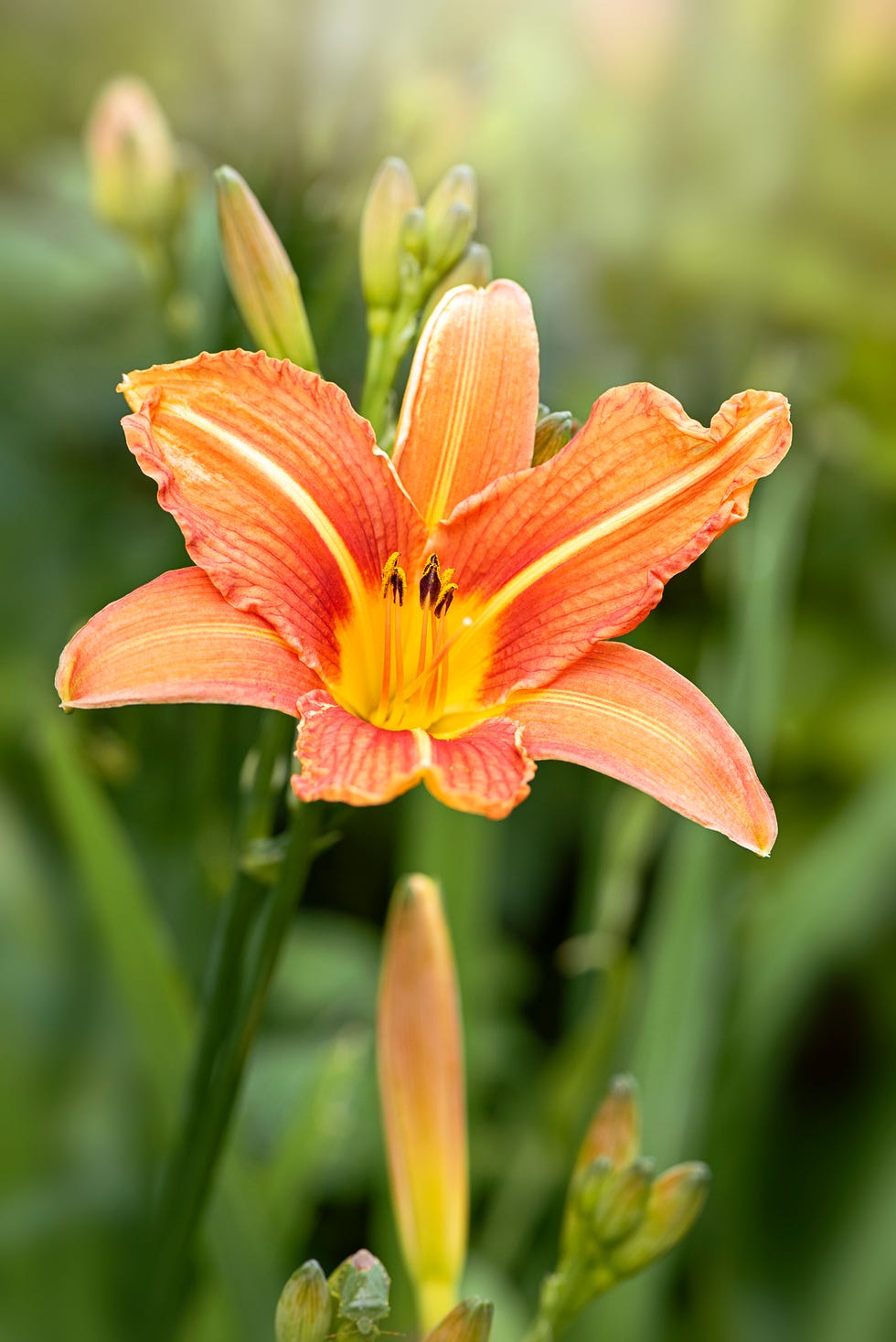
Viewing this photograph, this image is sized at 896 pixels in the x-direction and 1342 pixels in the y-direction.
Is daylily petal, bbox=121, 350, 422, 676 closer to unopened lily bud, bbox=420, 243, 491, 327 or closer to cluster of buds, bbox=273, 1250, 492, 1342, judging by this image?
unopened lily bud, bbox=420, 243, 491, 327

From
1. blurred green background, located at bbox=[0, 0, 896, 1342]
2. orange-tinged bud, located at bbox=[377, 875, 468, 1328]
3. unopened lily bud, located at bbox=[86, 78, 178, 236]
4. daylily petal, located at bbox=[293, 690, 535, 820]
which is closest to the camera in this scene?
daylily petal, located at bbox=[293, 690, 535, 820]

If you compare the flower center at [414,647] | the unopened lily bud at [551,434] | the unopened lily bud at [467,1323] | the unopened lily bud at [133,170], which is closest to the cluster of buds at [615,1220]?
the unopened lily bud at [467,1323]

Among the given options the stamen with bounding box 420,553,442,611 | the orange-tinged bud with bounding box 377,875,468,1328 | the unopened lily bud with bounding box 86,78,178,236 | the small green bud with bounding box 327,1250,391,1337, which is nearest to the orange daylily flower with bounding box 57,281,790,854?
the stamen with bounding box 420,553,442,611

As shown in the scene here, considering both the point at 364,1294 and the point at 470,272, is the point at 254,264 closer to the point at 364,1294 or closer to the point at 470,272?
the point at 470,272

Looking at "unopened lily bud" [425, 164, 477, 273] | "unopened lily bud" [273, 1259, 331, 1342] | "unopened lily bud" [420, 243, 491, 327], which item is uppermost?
"unopened lily bud" [425, 164, 477, 273]

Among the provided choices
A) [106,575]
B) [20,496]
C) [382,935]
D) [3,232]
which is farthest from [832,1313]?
[3,232]

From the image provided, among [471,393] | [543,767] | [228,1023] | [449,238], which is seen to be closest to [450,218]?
[449,238]
